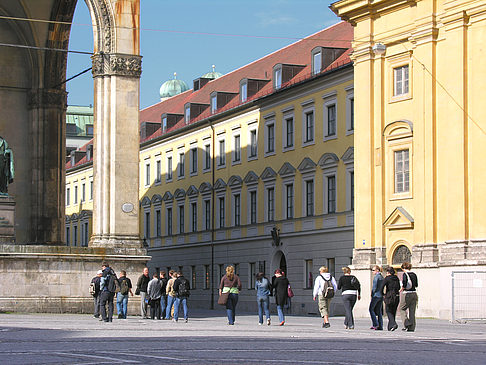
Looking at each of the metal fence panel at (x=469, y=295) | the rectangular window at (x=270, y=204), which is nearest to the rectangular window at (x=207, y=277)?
the rectangular window at (x=270, y=204)

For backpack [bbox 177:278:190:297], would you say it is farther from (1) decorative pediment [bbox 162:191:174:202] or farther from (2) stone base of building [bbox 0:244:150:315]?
(1) decorative pediment [bbox 162:191:174:202]

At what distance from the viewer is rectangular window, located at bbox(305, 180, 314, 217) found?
58.0 m

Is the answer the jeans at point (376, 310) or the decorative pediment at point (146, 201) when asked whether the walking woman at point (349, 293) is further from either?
the decorative pediment at point (146, 201)

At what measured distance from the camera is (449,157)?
41312 mm

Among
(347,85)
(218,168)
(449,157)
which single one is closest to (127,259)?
(449,157)

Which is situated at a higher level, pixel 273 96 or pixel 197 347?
pixel 273 96

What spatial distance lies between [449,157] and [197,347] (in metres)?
25.9

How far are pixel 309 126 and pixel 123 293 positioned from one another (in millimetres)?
29633

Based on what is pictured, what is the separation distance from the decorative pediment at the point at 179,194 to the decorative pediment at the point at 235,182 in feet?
23.9

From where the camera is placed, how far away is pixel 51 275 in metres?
31.9

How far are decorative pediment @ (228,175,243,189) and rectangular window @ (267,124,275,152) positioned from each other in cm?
408

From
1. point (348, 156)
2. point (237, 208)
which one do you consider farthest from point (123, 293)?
Result: point (237, 208)

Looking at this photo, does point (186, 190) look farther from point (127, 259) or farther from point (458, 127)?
point (127, 259)

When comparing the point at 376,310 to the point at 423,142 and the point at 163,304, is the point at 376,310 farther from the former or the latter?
the point at 423,142
